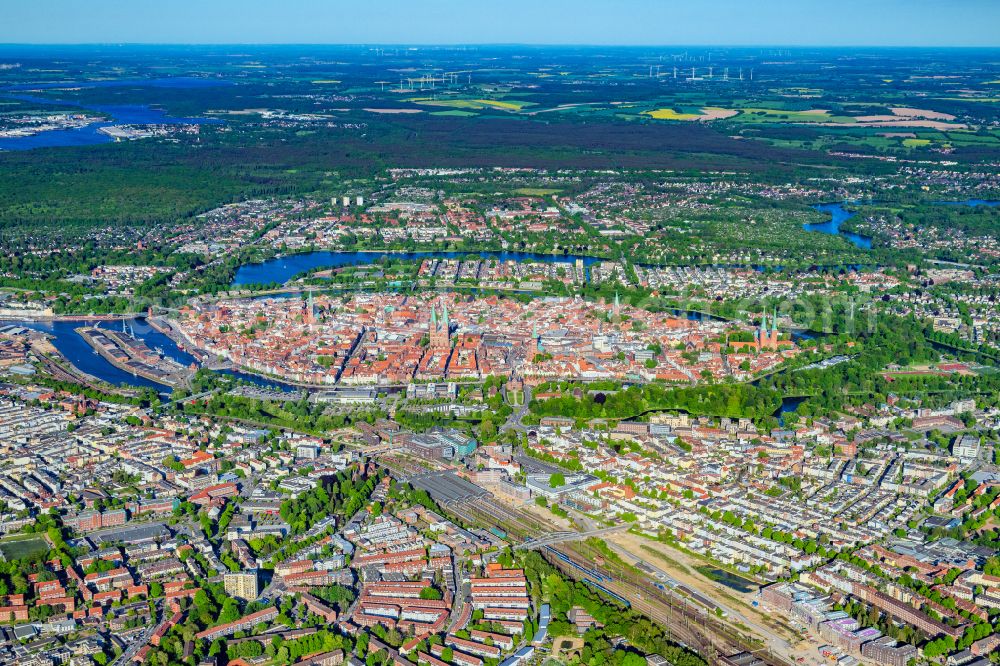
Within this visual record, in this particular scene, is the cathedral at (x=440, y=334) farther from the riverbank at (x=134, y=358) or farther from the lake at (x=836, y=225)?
the lake at (x=836, y=225)

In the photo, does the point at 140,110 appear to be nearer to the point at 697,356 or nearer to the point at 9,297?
the point at 9,297

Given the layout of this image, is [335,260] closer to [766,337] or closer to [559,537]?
[766,337]

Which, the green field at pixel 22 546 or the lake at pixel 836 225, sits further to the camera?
the lake at pixel 836 225

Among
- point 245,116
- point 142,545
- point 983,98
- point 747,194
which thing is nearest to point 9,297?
point 142,545

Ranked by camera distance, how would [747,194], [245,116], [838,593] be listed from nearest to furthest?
[838,593] < [747,194] < [245,116]

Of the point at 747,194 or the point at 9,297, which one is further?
the point at 747,194

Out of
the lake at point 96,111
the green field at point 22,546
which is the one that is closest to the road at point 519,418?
the green field at point 22,546
